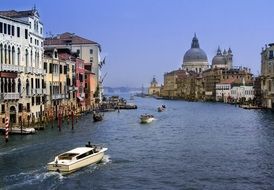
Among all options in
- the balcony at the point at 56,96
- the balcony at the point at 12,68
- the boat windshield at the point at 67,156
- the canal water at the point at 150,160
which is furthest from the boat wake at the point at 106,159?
the balcony at the point at 56,96

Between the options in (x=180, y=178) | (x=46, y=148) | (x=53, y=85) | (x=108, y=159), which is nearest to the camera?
(x=180, y=178)

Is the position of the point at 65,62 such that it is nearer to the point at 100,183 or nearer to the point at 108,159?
the point at 108,159

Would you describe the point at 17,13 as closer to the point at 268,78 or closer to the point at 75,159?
the point at 75,159

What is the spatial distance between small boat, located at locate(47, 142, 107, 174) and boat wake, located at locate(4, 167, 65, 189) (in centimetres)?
47

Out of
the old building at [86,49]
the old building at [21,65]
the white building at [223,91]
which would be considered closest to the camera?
the old building at [21,65]

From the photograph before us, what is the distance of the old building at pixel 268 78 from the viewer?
94.7m

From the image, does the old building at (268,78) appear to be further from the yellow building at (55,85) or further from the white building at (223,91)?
the white building at (223,91)

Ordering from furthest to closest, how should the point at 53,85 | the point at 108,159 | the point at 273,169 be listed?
the point at 53,85
the point at 108,159
the point at 273,169

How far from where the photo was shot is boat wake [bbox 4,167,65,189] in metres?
24.6

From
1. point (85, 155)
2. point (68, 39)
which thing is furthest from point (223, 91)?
point (85, 155)

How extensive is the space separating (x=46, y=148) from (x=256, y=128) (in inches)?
1009

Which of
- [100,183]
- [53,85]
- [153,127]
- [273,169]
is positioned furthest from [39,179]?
[53,85]

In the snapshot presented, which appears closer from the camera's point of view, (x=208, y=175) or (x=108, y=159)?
(x=208, y=175)

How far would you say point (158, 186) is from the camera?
24969 millimetres
